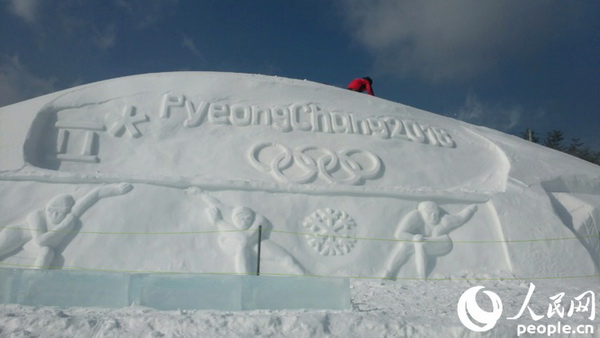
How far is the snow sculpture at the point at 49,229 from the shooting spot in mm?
5945

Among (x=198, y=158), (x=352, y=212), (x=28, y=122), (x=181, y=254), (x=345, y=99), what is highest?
(x=345, y=99)

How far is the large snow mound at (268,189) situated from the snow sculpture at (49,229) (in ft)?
0.05

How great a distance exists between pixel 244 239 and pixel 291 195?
1.03 metres

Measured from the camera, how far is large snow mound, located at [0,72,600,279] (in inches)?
245

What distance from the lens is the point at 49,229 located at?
240 inches

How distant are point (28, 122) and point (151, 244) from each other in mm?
2865

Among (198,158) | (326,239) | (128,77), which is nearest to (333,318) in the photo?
(326,239)

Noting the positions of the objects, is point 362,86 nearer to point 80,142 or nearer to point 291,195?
point 291,195

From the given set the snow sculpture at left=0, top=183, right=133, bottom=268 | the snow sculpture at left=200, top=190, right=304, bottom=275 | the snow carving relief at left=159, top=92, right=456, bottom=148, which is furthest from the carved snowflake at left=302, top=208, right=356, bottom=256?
the snow sculpture at left=0, top=183, right=133, bottom=268

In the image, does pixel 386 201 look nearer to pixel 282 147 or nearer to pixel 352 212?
pixel 352 212

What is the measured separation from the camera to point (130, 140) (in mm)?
7355

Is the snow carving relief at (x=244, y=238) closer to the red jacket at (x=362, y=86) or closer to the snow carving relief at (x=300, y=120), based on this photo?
the snow carving relief at (x=300, y=120)

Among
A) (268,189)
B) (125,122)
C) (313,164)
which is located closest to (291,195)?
(268,189)

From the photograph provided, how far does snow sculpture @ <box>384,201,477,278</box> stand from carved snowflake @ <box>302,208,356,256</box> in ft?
2.09
